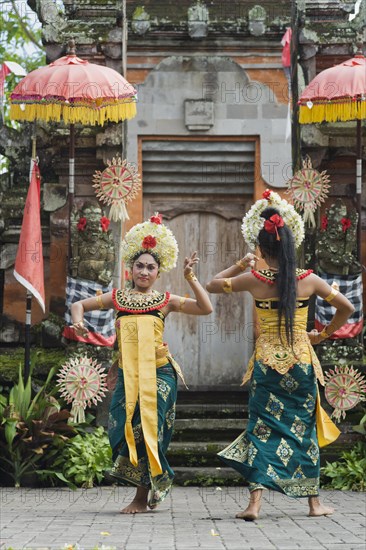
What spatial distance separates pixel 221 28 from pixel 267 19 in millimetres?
534

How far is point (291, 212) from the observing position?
26.0ft

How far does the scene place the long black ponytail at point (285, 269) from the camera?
24.9 feet

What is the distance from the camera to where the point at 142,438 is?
7.88 metres

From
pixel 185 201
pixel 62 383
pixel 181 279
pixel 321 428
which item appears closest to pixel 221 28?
pixel 185 201

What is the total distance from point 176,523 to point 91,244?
4.07 metres

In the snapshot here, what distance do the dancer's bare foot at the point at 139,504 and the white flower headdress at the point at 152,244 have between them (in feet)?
5.22

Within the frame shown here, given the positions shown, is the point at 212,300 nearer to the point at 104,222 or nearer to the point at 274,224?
the point at 104,222

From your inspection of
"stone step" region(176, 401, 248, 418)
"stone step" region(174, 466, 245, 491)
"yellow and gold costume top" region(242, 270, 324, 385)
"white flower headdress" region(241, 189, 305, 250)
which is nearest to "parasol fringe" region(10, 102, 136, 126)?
"stone step" region(176, 401, 248, 418)

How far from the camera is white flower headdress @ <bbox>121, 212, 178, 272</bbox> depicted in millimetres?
8125

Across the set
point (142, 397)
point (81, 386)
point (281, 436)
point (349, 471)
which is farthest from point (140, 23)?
point (281, 436)

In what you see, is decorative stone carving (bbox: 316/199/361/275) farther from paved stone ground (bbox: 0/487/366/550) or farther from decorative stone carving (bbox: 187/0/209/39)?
decorative stone carving (bbox: 187/0/209/39)

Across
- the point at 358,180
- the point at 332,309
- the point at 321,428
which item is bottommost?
the point at 321,428

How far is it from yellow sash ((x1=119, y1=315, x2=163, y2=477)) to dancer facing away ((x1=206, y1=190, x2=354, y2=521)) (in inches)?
21.9

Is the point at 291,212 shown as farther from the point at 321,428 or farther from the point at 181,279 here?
the point at 181,279
